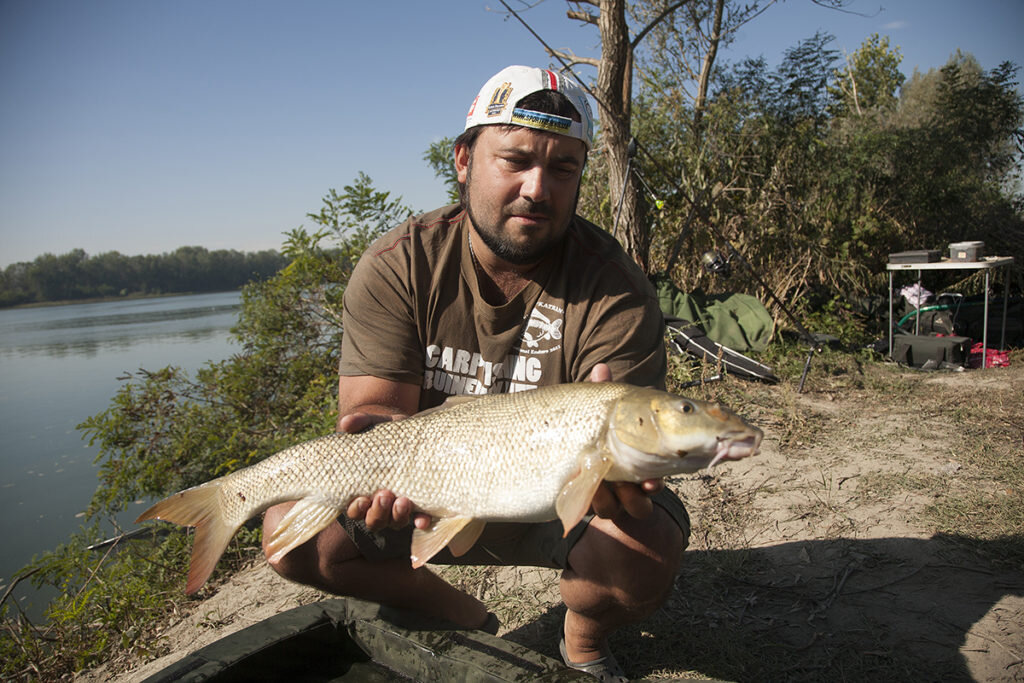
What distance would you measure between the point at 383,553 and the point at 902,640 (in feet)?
6.20

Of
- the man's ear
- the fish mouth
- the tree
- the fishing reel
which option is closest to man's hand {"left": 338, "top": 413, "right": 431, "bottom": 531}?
the fish mouth

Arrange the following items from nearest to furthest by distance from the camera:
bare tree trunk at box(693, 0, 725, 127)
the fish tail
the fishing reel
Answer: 1. the fish tail
2. the fishing reel
3. bare tree trunk at box(693, 0, 725, 127)

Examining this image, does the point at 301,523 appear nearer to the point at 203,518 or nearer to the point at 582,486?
the point at 203,518

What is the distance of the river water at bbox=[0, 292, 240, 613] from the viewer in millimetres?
5309

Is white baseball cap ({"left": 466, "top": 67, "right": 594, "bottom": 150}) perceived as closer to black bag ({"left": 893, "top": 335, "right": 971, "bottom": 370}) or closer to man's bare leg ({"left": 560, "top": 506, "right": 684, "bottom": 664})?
man's bare leg ({"left": 560, "top": 506, "right": 684, "bottom": 664})

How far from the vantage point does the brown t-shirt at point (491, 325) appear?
2.25m

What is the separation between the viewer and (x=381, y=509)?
71.7 inches

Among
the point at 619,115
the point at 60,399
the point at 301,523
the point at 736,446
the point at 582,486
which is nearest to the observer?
the point at 736,446

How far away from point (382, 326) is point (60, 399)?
9.24 meters

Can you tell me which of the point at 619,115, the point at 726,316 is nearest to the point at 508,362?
the point at 726,316

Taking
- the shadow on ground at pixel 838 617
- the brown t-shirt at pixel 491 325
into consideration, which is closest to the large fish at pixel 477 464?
the brown t-shirt at pixel 491 325

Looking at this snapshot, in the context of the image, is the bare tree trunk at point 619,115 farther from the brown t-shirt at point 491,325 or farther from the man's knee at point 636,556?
the man's knee at point 636,556

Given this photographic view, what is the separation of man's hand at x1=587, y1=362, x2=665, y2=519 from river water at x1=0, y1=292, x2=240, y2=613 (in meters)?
4.22

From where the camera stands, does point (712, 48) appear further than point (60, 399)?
Yes
